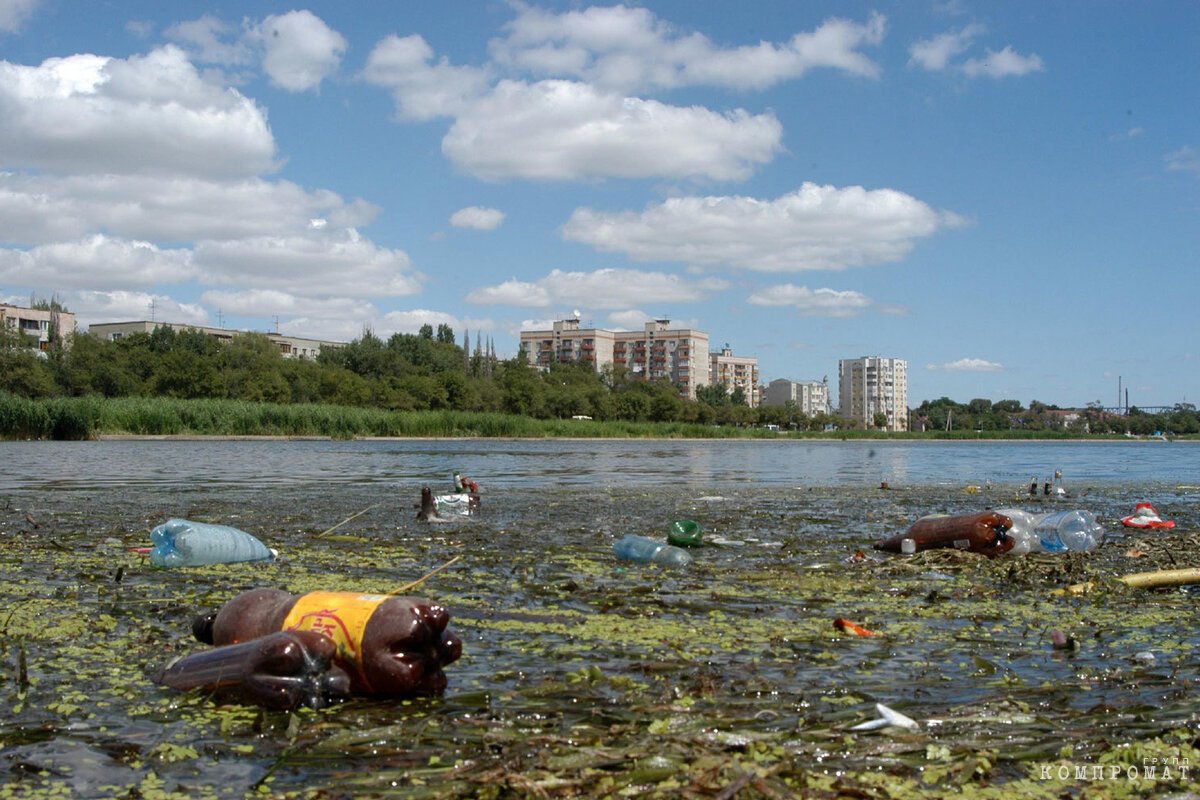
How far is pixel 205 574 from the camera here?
10.3 m

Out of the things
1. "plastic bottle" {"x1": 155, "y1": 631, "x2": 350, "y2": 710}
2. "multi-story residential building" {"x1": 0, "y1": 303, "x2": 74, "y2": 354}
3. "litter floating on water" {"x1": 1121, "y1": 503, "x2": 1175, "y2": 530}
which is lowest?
"litter floating on water" {"x1": 1121, "y1": 503, "x2": 1175, "y2": 530}

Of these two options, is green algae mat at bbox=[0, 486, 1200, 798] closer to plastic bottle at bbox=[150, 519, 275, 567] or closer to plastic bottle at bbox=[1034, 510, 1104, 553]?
plastic bottle at bbox=[150, 519, 275, 567]

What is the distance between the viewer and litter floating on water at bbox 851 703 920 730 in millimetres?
5258

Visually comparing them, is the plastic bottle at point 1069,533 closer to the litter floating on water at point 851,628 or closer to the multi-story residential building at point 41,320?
the litter floating on water at point 851,628

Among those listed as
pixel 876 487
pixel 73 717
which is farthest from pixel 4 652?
pixel 876 487

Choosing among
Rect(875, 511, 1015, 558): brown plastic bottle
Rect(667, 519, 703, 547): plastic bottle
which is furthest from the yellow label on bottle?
Rect(875, 511, 1015, 558): brown plastic bottle

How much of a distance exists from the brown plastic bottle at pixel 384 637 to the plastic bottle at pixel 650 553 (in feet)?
18.3

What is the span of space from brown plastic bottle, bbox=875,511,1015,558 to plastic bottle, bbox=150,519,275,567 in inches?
309

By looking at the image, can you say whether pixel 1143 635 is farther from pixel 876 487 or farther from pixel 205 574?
pixel 876 487

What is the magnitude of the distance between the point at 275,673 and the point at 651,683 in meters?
2.23

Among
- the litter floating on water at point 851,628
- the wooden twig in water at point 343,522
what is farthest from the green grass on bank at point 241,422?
the litter floating on water at point 851,628

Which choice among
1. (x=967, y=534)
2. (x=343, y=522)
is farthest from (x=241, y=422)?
(x=967, y=534)

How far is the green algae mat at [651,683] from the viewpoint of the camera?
4633 millimetres

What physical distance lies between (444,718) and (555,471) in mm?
27765
